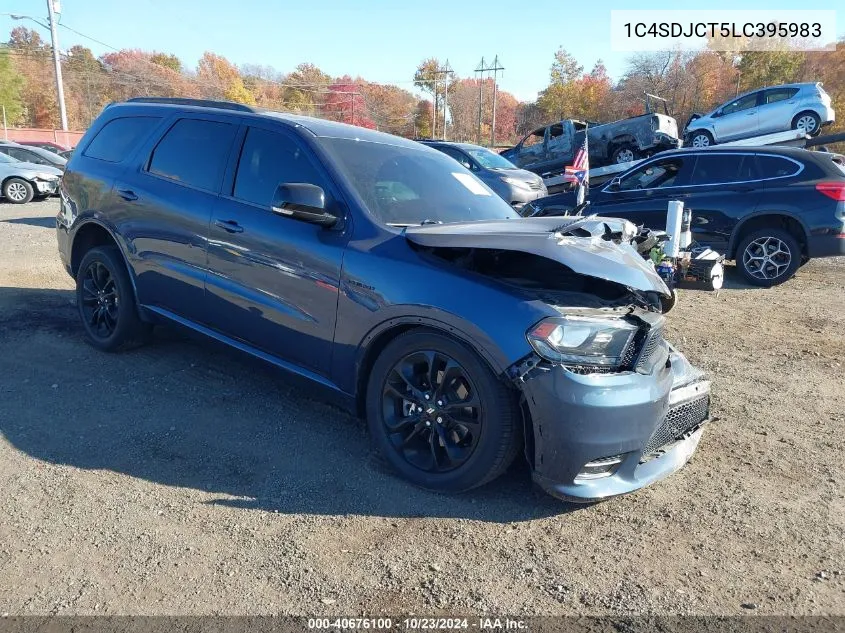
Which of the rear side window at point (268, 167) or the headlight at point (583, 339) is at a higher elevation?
the rear side window at point (268, 167)

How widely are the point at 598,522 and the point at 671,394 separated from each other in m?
0.75

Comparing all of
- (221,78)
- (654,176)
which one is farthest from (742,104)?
(221,78)

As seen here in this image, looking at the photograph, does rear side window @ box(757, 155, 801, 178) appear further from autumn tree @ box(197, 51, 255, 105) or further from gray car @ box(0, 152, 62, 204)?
autumn tree @ box(197, 51, 255, 105)

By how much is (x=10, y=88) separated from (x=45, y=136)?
19.1 meters

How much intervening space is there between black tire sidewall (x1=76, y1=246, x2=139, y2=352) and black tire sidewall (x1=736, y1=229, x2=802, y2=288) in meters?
7.63

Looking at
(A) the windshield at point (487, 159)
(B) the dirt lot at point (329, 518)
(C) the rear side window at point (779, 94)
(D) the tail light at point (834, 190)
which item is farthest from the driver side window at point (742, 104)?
(B) the dirt lot at point (329, 518)

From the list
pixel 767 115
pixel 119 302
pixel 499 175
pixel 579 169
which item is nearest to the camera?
pixel 119 302

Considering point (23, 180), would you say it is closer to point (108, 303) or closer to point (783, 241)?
point (108, 303)

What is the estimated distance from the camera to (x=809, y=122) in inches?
654

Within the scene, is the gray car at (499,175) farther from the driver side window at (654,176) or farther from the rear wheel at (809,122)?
the rear wheel at (809,122)

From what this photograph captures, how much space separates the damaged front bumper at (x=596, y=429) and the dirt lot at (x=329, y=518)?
238 mm

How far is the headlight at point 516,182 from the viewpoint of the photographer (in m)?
11.7

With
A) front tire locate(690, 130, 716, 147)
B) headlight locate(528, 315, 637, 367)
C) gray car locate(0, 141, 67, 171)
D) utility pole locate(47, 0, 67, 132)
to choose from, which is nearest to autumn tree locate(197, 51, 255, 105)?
utility pole locate(47, 0, 67, 132)

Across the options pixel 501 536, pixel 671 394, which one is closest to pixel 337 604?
pixel 501 536
